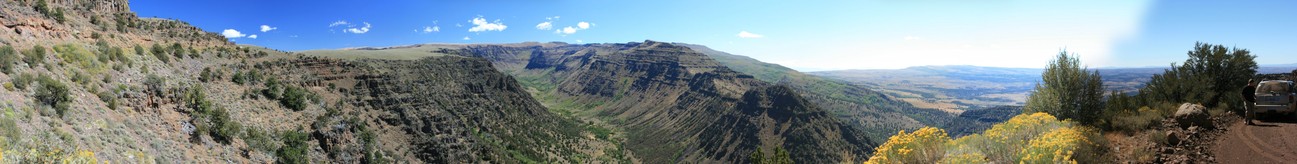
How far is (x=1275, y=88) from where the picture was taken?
1448 cm

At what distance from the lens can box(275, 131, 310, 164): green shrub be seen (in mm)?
37094

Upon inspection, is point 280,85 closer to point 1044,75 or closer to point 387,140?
point 387,140

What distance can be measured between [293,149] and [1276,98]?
51.9m

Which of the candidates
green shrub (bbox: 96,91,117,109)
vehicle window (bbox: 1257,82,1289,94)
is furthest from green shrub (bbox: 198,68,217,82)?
vehicle window (bbox: 1257,82,1289,94)

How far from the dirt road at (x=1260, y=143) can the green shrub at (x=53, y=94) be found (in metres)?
42.6

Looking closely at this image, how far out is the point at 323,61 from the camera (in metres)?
70.5

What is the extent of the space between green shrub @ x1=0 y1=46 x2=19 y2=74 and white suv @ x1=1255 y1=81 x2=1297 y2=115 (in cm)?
5014

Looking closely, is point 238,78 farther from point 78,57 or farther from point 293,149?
point 78,57

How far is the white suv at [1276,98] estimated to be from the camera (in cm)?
1416

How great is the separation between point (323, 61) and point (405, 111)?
14712mm

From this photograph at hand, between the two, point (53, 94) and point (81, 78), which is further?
point (81, 78)

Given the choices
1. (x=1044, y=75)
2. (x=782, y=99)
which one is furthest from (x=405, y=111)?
(x=782, y=99)

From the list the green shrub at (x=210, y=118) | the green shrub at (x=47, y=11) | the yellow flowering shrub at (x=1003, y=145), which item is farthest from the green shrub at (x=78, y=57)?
the yellow flowering shrub at (x=1003, y=145)

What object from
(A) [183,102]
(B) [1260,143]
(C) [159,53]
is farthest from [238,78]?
(B) [1260,143]
